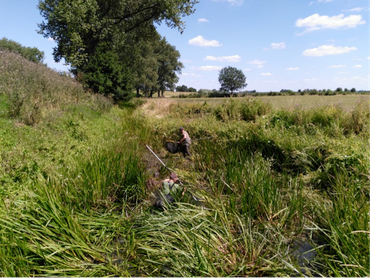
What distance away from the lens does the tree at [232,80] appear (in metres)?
66.0

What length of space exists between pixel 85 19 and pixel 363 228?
19.1m

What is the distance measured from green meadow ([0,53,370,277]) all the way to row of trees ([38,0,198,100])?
30.6 ft

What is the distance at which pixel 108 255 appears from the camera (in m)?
3.17

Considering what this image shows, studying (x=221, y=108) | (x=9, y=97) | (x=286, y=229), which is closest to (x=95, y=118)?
(x=9, y=97)

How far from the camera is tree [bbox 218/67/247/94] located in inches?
2598

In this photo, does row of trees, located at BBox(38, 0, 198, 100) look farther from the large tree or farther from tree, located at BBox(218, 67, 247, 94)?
tree, located at BBox(218, 67, 247, 94)

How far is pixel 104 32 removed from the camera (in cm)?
1734

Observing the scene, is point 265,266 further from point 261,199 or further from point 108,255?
point 108,255

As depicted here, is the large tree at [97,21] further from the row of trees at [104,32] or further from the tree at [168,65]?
the tree at [168,65]

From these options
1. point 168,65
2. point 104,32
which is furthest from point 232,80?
point 104,32

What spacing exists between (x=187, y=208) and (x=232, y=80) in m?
66.6

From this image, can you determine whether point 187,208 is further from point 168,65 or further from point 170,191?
point 168,65

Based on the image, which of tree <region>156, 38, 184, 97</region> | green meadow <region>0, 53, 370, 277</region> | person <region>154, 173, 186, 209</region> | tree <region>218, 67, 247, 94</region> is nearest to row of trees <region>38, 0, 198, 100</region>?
green meadow <region>0, 53, 370, 277</region>

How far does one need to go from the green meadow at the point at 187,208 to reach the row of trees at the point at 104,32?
30.6 feet
